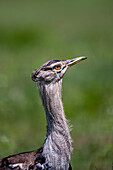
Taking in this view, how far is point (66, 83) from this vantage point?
9234mm

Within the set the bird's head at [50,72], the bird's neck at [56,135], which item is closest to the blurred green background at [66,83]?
the bird's neck at [56,135]

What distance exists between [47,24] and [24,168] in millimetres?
14554

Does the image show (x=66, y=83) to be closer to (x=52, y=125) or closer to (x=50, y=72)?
(x=52, y=125)

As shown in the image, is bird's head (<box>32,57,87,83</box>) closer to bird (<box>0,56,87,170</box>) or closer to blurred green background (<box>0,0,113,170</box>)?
bird (<box>0,56,87,170</box>)

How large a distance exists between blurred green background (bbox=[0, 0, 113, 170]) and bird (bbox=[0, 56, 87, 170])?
0.97m

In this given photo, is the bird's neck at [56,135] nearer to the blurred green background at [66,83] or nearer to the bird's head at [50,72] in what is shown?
the bird's head at [50,72]

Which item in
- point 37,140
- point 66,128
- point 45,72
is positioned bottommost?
point 37,140

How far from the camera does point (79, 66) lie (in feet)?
35.1

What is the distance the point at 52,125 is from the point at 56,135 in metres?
0.10

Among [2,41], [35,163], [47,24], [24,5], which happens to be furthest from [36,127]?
[24,5]

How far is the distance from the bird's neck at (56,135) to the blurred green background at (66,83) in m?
0.96

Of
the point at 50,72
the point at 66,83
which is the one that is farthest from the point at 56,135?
the point at 66,83

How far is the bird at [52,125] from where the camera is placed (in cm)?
362

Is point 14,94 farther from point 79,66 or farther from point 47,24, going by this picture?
point 47,24
